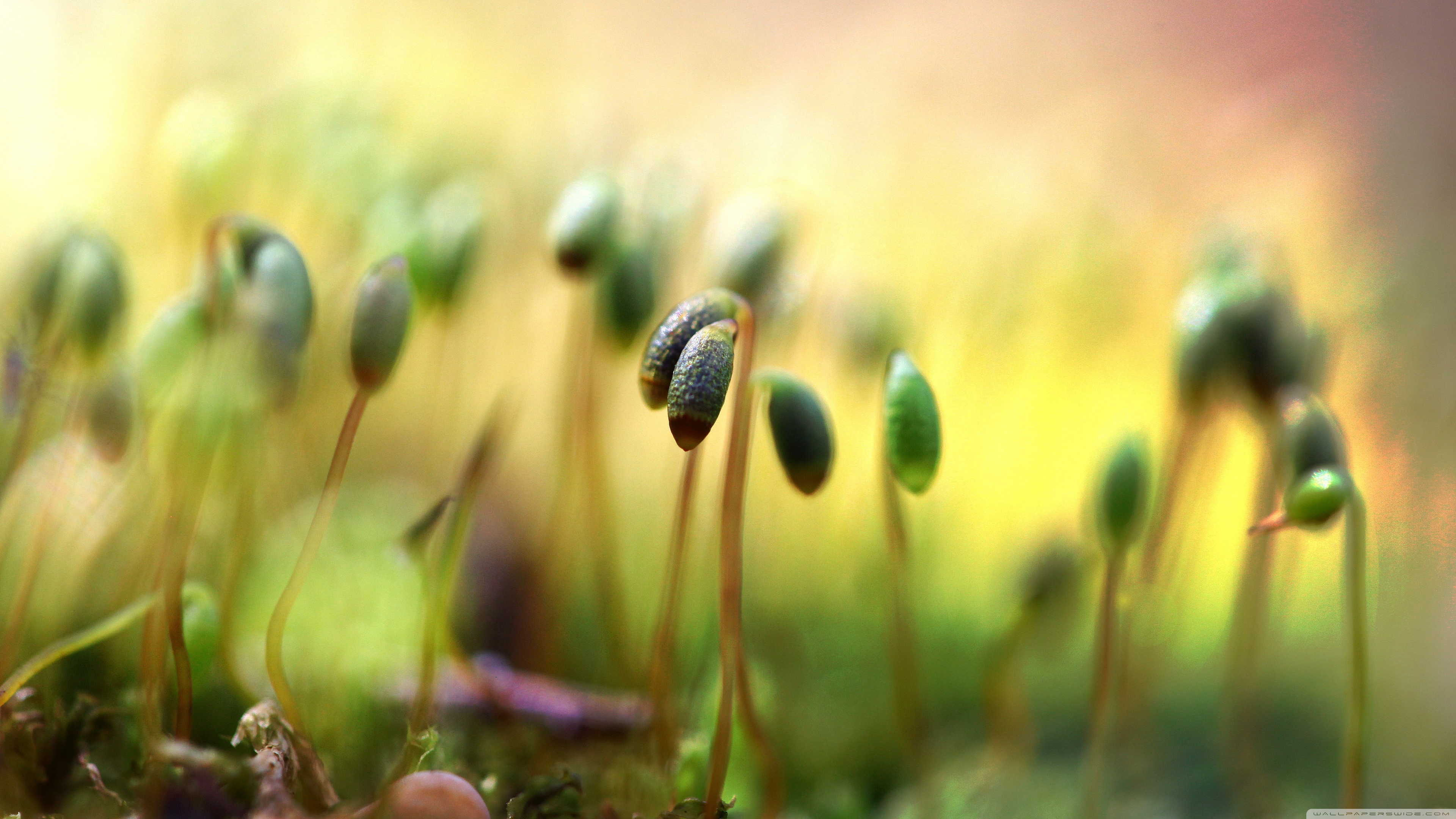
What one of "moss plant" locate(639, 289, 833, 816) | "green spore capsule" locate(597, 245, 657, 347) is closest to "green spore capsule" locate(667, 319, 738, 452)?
"moss plant" locate(639, 289, 833, 816)

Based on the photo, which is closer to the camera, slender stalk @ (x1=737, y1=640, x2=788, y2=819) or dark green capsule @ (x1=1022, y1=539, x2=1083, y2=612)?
slender stalk @ (x1=737, y1=640, x2=788, y2=819)

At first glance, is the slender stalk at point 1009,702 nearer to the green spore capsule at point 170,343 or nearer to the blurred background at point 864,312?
the blurred background at point 864,312

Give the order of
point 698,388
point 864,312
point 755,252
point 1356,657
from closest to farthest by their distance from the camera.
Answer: point 698,388
point 1356,657
point 755,252
point 864,312

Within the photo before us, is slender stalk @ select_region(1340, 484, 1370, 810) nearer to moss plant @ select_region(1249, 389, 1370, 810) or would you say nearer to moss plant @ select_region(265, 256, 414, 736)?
moss plant @ select_region(1249, 389, 1370, 810)

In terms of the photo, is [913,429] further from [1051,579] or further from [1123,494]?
[1051,579]

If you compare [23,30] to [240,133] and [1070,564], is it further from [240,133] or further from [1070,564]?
[1070,564]

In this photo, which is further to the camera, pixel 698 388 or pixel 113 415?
pixel 113 415

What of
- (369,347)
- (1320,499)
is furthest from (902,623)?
(369,347)
